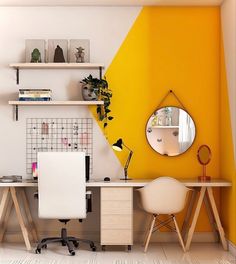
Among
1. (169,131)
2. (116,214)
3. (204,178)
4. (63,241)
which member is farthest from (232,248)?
(63,241)

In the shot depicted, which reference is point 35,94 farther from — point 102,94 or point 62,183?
point 62,183

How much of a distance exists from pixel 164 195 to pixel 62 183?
991 mm

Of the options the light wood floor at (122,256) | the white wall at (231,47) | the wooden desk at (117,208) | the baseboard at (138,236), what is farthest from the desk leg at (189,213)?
the white wall at (231,47)

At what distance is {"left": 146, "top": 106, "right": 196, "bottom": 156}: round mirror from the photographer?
6297 millimetres

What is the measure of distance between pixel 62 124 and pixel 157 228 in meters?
1.52

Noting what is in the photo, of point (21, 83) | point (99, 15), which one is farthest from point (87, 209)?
point (99, 15)

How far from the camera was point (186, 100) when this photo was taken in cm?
635

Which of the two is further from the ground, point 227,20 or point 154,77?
point 227,20

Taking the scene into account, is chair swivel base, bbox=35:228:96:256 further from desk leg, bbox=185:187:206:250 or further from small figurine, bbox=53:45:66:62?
small figurine, bbox=53:45:66:62

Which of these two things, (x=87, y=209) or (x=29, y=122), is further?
(x=29, y=122)

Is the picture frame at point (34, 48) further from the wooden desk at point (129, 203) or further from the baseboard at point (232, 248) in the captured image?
the baseboard at point (232, 248)

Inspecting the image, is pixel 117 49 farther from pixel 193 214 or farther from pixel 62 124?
pixel 193 214

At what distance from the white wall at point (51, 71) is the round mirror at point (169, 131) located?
490 millimetres

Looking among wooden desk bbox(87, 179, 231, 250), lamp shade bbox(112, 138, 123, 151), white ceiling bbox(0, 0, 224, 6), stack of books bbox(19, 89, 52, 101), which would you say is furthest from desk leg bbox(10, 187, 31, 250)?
white ceiling bbox(0, 0, 224, 6)
